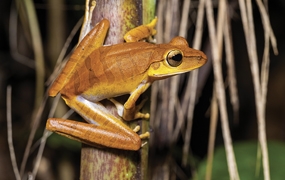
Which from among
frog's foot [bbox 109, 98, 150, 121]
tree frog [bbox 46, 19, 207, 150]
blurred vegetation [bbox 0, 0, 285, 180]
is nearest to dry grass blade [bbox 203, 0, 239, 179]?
tree frog [bbox 46, 19, 207, 150]

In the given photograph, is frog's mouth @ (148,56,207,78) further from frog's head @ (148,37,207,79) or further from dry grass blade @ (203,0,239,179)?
dry grass blade @ (203,0,239,179)

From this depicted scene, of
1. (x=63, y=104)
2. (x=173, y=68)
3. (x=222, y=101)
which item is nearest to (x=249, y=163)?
(x=222, y=101)

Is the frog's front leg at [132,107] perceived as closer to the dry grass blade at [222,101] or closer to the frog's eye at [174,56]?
the frog's eye at [174,56]

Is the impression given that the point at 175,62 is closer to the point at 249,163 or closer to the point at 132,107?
the point at 132,107

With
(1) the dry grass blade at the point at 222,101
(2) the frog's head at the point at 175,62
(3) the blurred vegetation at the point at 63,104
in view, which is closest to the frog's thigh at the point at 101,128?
(2) the frog's head at the point at 175,62

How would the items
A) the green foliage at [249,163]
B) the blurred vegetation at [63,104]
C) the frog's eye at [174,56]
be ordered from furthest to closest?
the blurred vegetation at [63,104] < the green foliage at [249,163] < the frog's eye at [174,56]

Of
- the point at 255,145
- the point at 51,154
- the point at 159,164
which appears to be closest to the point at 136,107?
the point at 159,164

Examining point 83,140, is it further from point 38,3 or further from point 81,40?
point 38,3
